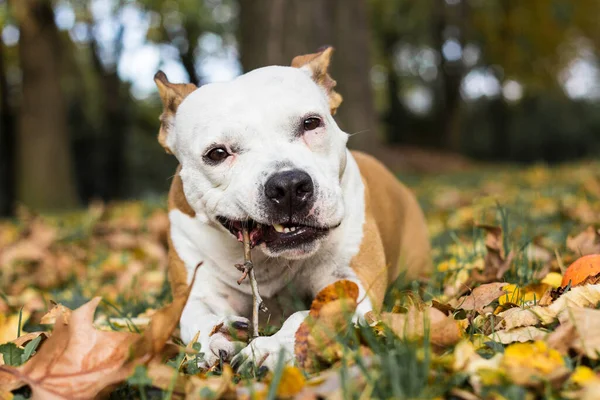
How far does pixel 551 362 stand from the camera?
150 cm

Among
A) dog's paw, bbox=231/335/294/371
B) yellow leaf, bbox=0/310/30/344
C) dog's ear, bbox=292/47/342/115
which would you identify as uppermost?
dog's ear, bbox=292/47/342/115

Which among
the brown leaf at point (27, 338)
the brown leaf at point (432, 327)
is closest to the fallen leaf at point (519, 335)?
the brown leaf at point (432, 327)

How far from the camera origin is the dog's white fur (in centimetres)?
222

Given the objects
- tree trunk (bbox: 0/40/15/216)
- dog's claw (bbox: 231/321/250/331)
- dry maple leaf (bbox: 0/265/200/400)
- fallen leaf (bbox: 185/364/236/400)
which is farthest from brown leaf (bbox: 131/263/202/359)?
tree trunk (bbox: 0/40/15/216)

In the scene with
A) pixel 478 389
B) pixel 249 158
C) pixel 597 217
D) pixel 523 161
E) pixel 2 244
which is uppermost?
pixel 249 158

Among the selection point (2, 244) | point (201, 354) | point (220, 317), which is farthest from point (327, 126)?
point (2, 244)

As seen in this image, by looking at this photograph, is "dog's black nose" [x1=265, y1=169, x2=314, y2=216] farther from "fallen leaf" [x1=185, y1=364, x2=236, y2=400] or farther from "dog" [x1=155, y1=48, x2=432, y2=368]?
"fallen leaf" [x1=185, y1=364, x2=236, y2=400]

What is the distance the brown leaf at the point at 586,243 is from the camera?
2725 mm

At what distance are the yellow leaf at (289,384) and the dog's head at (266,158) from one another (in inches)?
28.6

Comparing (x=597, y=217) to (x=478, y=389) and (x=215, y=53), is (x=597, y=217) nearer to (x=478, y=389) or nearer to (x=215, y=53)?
(x=478, y=389)

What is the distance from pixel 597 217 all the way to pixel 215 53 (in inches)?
793

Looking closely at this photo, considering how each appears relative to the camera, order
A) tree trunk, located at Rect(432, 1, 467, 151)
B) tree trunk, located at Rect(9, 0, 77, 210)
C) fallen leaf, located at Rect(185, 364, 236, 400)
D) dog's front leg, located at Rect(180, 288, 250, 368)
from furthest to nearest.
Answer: tree trunk, located at Rect(432, 1, 467, 151) → tree trunk, located at Rect(9, 0, 77, 210) → dog's front leg, located at Rect(180, 288, 250, 368) → fallen leaf, located at Rect(185, 364, 236, 400)

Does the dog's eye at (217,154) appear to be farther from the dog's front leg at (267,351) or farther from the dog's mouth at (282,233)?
the dog's front leg at (267,351)

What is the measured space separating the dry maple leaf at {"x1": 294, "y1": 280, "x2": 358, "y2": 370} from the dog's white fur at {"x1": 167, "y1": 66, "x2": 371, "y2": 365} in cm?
25
